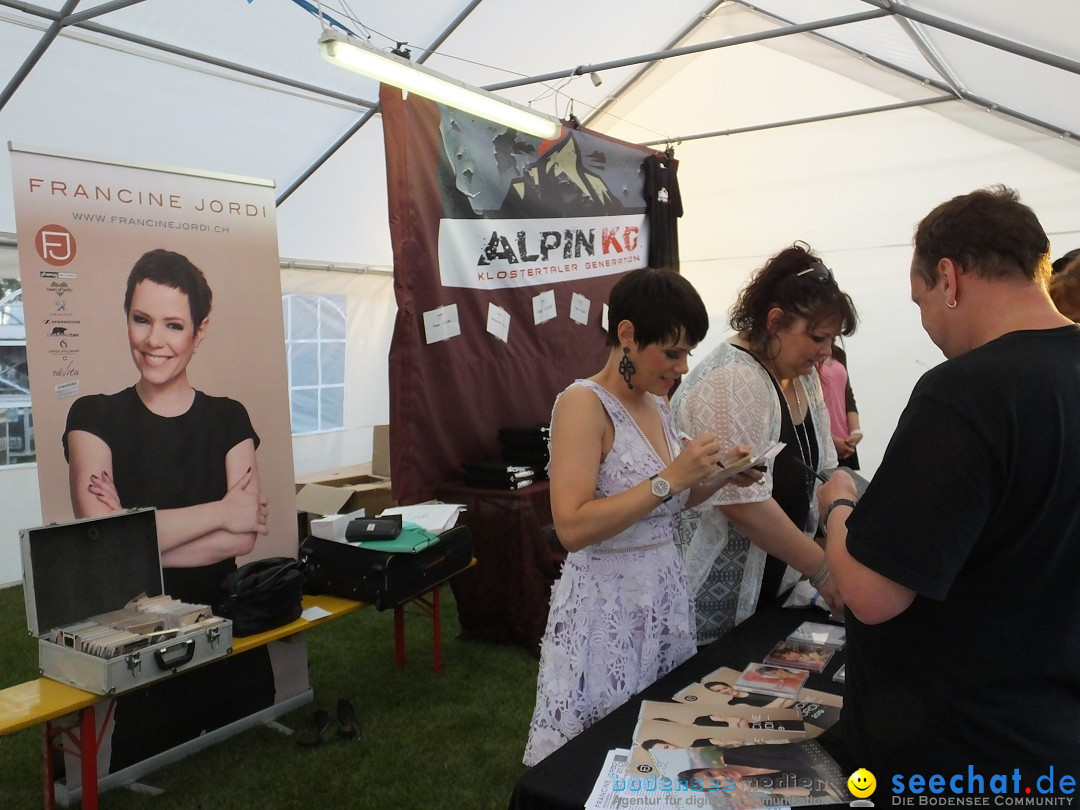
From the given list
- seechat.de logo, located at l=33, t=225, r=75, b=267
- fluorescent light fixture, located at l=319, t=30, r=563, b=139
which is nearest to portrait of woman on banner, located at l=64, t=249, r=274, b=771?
seechat.de logo, located at l=33, t=225, r=75, b=267

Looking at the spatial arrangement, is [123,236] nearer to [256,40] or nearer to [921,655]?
[256,40]

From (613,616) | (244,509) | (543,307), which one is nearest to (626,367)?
(613,616)

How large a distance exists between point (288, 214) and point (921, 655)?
5.04 metres

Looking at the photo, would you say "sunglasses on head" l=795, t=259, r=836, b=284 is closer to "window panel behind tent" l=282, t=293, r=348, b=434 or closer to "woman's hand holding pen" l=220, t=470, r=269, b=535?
"woman's hand holding pen" l=220, t=470, r=269, b=535

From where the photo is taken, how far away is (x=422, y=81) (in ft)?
9.70

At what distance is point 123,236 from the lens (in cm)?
263

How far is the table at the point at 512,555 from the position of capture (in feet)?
12.3

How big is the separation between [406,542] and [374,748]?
773 mm

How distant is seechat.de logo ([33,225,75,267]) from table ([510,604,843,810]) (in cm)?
217

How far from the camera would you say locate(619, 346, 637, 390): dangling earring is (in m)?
1.65

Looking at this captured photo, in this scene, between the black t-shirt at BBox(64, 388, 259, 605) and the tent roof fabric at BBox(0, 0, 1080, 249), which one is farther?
the tent roof fabric at BBox(0, 0, 1080, 249)

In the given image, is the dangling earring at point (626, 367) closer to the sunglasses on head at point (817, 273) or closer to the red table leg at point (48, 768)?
the sunglasses on head at point (817, 273)

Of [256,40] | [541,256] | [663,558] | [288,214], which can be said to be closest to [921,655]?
[663,558]

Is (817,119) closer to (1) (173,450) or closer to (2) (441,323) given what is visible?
(2) (441,323)
